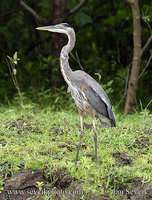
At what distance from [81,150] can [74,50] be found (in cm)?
337

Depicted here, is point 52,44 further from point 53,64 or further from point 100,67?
point 100,67

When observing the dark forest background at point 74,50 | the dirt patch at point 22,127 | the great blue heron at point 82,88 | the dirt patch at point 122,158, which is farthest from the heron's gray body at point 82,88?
the dark forest background at point 74,50

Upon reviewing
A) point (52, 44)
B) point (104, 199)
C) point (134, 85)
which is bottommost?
point (104, 199)

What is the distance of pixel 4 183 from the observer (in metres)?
4.17

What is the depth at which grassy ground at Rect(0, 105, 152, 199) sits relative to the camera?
411 centimetres

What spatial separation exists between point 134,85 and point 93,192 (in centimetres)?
306

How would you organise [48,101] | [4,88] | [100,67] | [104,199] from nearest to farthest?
[104,199] → [48,101] → [4,88] → [100,67]

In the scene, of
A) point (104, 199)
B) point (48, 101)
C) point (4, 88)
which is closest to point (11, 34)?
point (4, 88)

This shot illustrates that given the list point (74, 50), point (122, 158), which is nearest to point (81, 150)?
point (122, 158)

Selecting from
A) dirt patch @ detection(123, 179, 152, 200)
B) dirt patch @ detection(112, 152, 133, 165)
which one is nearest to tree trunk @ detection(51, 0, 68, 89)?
dirt patch @ detection(112, 152, 133, 165)

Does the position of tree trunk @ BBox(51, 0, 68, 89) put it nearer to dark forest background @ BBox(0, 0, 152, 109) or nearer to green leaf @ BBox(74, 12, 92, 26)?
dark forest background @ BBox(0, 0, 152, 109)

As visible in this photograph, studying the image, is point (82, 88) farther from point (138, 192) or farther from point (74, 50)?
point (74, 50)

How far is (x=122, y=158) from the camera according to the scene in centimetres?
452

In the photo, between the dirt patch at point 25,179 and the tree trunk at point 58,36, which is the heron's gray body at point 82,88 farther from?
the tree trunk at point 58,36
